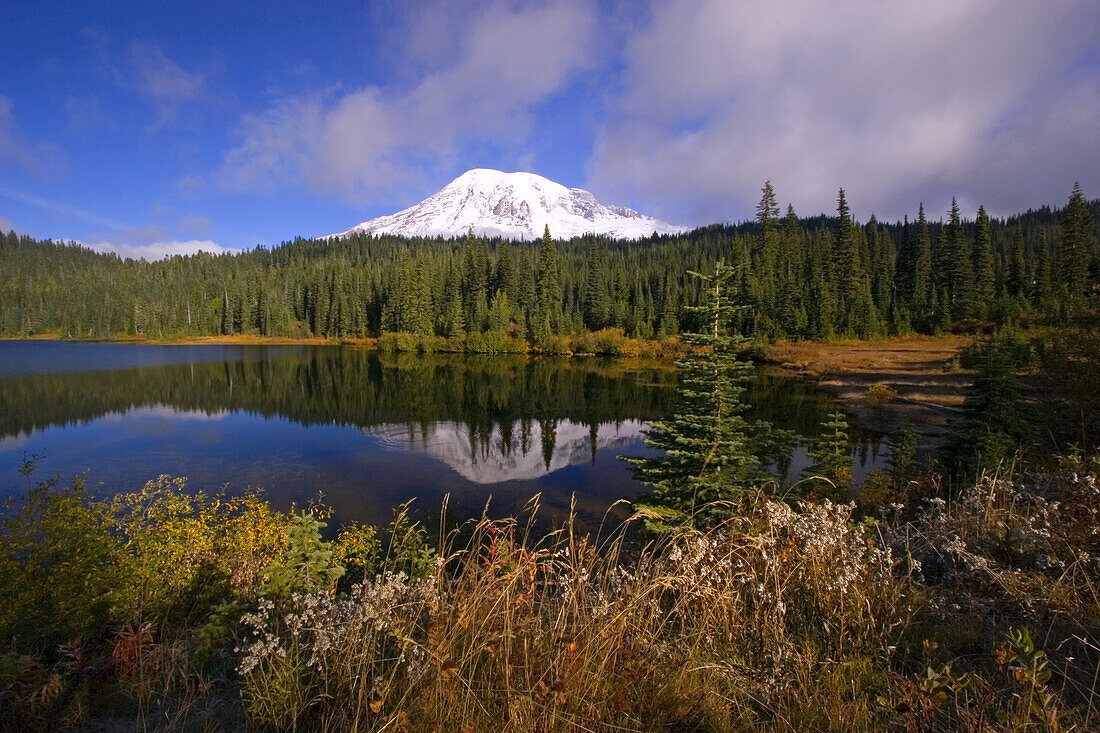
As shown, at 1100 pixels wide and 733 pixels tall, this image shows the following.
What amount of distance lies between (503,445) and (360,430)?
8419 millimetres

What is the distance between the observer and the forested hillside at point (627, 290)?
214 ft

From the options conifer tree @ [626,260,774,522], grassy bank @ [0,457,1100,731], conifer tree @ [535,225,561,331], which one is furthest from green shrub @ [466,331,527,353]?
grassy bank @ [0,457,1100,731]

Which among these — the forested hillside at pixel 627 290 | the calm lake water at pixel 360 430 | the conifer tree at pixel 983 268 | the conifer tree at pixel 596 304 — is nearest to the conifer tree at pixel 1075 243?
the forested hillside at pixel 627 290

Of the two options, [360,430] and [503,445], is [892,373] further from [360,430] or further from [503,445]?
[360,430]

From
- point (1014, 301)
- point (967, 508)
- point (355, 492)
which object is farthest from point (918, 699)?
point (1014, 301)

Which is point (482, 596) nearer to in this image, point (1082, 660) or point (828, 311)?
point (1082, 660)

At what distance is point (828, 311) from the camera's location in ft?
209

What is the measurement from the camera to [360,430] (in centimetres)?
2758

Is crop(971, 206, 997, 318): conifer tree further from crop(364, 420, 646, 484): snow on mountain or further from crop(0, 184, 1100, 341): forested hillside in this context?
crop(364, 420, 646, 484): snow on mountain

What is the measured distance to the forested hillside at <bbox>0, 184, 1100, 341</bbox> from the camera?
6512 centimetres

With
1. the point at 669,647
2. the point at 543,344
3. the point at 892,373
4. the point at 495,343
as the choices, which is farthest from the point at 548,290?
the point at 669,647

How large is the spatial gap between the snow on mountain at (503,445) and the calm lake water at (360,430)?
98 millimetres

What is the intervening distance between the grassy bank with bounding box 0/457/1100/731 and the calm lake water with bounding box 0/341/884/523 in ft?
5.89

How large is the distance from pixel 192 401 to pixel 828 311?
6638cm
